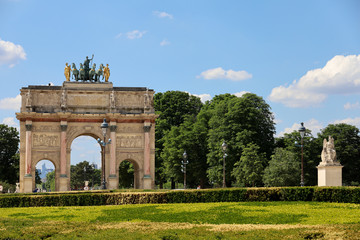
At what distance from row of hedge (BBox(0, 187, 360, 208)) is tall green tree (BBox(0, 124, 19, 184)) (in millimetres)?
52396

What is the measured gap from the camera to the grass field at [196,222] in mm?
13812

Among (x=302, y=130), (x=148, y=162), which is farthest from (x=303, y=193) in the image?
(x=148, y=162)

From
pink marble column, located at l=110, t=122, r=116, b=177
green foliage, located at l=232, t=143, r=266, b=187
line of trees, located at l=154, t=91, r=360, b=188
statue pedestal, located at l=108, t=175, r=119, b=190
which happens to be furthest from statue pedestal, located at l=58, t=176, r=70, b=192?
green foliage, located at l=232, t=143, r=266, b=187

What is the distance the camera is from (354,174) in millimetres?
61562

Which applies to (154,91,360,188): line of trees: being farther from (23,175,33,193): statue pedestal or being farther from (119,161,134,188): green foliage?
(23,175,33,193): statue pedestal

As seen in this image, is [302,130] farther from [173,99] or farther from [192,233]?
[173,99]

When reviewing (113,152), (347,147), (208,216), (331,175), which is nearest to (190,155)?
(113,152)

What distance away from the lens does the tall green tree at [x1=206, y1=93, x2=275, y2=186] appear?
5803 cm

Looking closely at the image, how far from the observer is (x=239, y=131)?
58.8 m

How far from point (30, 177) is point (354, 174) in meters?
37.7

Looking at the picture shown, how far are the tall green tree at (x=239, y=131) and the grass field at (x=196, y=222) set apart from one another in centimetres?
3386

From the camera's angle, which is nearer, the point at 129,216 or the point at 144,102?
the point at 129,216

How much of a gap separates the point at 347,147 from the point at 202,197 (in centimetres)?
3920

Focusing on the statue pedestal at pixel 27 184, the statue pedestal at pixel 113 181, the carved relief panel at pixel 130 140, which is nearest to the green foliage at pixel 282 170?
the carved relief panel at pixel 130 140
